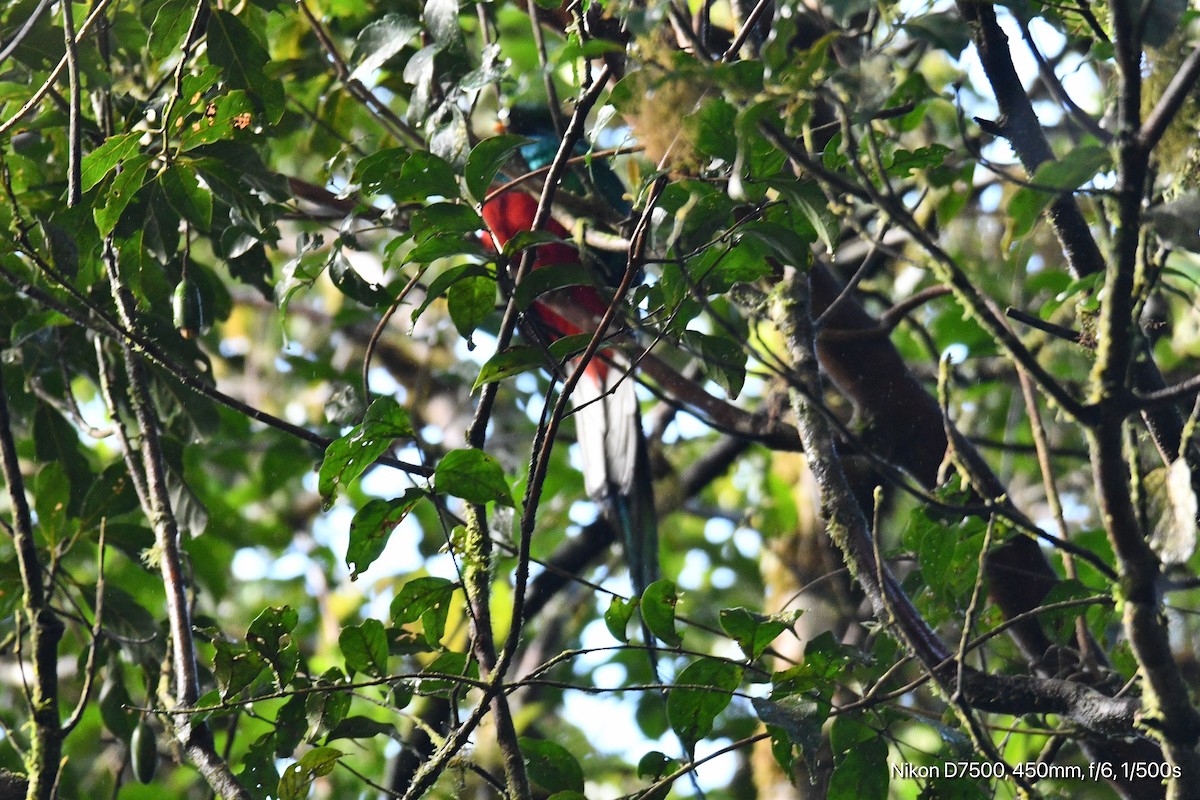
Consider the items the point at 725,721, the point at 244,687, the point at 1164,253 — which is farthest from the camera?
the point at 725,721

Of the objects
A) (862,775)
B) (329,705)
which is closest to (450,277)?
(329,705)

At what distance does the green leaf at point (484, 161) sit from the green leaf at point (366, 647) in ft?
1.65

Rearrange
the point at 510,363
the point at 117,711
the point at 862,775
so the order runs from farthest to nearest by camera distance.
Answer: the point at 117,711 → the point at 862,775 → the point at 510,363

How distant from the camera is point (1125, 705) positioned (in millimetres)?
1133

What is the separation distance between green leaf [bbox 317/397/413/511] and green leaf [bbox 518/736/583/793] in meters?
0.48

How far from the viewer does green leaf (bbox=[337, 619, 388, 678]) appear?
1.24 metres

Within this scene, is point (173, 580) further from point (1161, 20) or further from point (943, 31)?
point (1161, 20)

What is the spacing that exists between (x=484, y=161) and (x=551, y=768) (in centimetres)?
80

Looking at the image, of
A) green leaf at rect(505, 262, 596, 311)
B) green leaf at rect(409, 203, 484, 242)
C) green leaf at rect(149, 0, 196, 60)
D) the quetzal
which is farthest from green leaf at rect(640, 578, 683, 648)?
the quetzal

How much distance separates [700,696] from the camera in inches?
50.3

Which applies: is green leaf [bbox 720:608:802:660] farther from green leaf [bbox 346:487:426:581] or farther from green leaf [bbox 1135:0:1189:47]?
green leaf [bbox 1135:0:1189:47]

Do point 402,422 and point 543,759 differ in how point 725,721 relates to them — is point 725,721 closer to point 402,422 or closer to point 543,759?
point 543,759

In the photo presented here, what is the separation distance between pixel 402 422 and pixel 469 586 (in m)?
0.22

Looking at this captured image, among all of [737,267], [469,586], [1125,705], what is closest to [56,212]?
[469,586]
